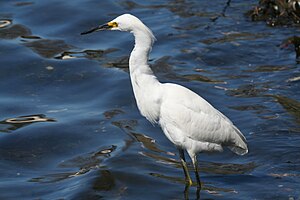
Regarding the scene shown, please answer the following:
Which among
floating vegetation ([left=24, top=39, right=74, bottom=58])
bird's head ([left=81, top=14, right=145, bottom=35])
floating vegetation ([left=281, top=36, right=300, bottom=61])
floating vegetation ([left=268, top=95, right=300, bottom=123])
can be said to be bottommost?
floating vegetation ([left=24, top=39, right=74, bottom=58])

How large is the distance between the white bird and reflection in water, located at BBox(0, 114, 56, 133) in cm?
283

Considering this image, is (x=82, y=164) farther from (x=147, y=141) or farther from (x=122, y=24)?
(x=122, y=24)

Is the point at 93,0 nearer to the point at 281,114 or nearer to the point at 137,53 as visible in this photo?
the point at 281,114

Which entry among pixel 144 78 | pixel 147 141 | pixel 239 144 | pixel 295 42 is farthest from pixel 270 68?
pixel 144 78

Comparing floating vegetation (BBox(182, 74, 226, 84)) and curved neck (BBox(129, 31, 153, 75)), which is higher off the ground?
curved neck (BBox(129, 31, 153, 75))

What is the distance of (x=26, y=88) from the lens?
11.5 metres

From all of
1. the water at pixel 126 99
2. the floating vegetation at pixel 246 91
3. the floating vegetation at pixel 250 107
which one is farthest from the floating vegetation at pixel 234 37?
the floating vegetation at pixel 250 107

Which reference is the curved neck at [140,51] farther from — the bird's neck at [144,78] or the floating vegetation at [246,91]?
the floating vegetation at [246,91]

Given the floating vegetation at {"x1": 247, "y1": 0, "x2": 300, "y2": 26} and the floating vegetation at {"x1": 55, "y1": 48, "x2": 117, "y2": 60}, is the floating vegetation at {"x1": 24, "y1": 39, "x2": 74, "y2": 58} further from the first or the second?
the floating vegetation at {"x1": 247, "y1": 0, "x2": 300, "y2": 26}

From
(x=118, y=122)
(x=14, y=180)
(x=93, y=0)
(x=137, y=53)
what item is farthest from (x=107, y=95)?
(x=93, y=0)

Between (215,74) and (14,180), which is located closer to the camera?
(14,180)

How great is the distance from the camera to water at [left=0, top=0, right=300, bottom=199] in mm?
8312

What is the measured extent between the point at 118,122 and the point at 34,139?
114 centimetres

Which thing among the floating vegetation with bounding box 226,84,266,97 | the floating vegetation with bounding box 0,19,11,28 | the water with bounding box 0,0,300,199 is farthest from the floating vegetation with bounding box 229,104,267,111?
the floating vegetation with bounding box 0,19,11,28
